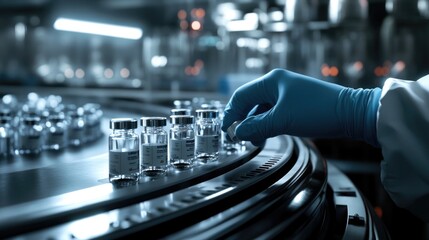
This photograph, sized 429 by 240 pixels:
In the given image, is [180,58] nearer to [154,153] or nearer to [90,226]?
[154,153]

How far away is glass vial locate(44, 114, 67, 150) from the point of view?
1412 millimetres

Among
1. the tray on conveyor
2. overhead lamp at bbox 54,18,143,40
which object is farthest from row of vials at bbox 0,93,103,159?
overhead lamp at bbox 54,18,143,40

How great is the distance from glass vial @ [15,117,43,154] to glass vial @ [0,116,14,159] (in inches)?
1.1

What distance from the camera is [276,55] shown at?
4.13 m

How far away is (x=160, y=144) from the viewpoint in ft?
3.18

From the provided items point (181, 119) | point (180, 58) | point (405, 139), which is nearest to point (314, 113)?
point (405, 139)

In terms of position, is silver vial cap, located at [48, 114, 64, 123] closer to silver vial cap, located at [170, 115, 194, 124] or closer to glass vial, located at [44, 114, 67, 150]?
glass vial, located at [44, 114, 67, 150]

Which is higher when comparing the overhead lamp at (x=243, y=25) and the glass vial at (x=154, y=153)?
the overhead lamp at (x=243, y=25)

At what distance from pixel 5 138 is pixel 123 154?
0.60m

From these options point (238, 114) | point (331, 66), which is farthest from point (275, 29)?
point (238, 114)

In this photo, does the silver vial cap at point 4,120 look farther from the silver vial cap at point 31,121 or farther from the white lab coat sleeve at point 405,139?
the white lab coat sleeve at point 405,139

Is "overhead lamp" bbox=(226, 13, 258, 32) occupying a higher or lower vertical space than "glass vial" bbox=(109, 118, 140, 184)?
higher

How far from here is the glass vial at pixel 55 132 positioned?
1412 mm

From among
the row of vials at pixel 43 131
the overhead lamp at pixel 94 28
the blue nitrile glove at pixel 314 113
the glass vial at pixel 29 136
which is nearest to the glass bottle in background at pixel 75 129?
the row of vials at pixel 43 131
